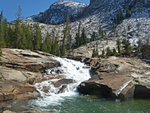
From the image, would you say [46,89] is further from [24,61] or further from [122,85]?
[122,85]

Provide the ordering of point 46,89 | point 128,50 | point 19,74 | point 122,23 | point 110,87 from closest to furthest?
point 110,87 < point 46,89 < point 19,74 < point 128,50 < point 122,23

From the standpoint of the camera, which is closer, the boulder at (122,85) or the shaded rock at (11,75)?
the shaded rock at (11,75)

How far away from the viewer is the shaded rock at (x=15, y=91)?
577 inches

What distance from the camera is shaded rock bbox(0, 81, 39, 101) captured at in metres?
14.6

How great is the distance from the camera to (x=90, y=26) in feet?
424

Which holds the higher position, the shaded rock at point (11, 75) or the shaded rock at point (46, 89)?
the shaded rock at point (11, 75)

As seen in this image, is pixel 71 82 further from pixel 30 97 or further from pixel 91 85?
pixel 30 97

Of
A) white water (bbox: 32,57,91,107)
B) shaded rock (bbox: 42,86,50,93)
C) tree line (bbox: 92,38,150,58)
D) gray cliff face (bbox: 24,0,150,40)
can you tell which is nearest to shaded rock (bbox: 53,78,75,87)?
white water (bbox: 32,57,91,107)

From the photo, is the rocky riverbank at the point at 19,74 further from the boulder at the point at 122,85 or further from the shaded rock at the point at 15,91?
the boulder at the point at 122,85

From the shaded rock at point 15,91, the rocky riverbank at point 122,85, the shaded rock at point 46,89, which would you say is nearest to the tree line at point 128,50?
the rocky riverbank at point 122,85

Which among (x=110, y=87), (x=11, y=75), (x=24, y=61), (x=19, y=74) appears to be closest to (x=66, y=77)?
(x=19, y=74)

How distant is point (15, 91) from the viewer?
52.5 feet

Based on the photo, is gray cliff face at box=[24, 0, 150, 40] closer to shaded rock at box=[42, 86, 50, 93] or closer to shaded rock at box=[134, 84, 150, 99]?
shaded rock at box=[134, 84, 150, 99]

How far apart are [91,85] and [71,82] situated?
14.9 ft
